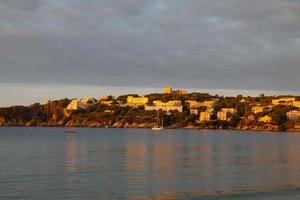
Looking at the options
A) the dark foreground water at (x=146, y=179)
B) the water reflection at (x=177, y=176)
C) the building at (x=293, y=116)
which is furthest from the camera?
the building at (x=293, y=116)

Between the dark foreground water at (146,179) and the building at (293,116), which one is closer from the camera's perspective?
the dark foreground water at (146,179)

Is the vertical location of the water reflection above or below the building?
below

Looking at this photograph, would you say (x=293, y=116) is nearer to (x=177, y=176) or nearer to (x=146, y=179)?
(x=177, y=176)

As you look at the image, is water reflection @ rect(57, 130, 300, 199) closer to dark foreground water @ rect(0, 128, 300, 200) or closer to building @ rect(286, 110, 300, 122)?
dark foreground water @ rect(0, 128, 300, 200)

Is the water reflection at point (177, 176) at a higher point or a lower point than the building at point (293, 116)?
lower

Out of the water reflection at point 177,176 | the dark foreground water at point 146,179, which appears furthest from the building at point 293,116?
the dark foreground water at point 146,179

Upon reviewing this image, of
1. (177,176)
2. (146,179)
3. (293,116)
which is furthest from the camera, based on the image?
(293,116)

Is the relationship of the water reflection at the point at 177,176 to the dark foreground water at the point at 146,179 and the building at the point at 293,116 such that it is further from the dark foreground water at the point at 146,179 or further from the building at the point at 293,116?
the building at the point at 293,116

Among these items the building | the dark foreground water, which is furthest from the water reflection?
the building

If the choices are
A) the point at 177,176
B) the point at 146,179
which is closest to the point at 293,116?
the point at 177,176

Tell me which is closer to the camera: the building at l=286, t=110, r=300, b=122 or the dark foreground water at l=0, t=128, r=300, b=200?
the dark foreground water at l=0, t=128, r=300, b=200

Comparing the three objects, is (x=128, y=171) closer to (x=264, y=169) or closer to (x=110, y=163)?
(x=110, y=163)

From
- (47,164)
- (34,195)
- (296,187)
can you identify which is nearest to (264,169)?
(296,187)

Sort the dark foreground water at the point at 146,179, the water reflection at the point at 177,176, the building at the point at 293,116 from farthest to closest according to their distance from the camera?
1. the building at the point at 293,116
2. the water reflection at the point at 177,176
3. the dark foreground water at the point at 146,179
